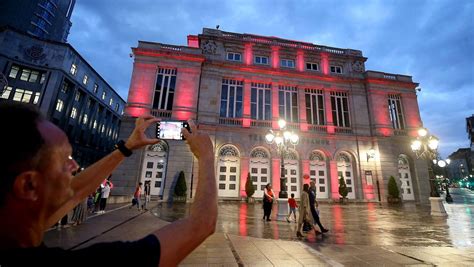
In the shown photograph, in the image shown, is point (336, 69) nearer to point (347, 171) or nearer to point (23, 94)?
point (347, 171)

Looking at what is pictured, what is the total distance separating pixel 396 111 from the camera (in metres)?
23.7

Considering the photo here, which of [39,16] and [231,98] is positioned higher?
[39,16]

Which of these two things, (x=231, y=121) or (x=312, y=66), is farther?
(x=312, y=66)

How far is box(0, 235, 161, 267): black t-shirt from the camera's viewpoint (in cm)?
72

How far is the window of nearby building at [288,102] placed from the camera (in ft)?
72.5

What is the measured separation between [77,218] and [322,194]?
1937 centimetres

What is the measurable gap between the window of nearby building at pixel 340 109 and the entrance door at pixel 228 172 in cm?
1149

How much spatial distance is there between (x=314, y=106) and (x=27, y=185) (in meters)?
24.1

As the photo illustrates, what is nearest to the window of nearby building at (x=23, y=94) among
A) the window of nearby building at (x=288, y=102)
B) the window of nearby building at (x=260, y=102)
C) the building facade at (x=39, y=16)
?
the building facade at (x=39, y=16)

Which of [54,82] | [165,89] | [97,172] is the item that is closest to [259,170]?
[165,89]

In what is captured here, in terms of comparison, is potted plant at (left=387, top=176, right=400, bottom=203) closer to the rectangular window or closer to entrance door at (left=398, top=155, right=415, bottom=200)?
entrance door at (left=398, top=155, right=415, bottom=200)

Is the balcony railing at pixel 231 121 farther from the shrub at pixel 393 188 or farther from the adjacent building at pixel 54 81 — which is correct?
the adjacent building at pixel 54 81

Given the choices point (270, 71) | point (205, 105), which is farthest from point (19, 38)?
point (270, 71)

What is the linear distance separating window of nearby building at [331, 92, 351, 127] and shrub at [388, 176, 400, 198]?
255 inches
